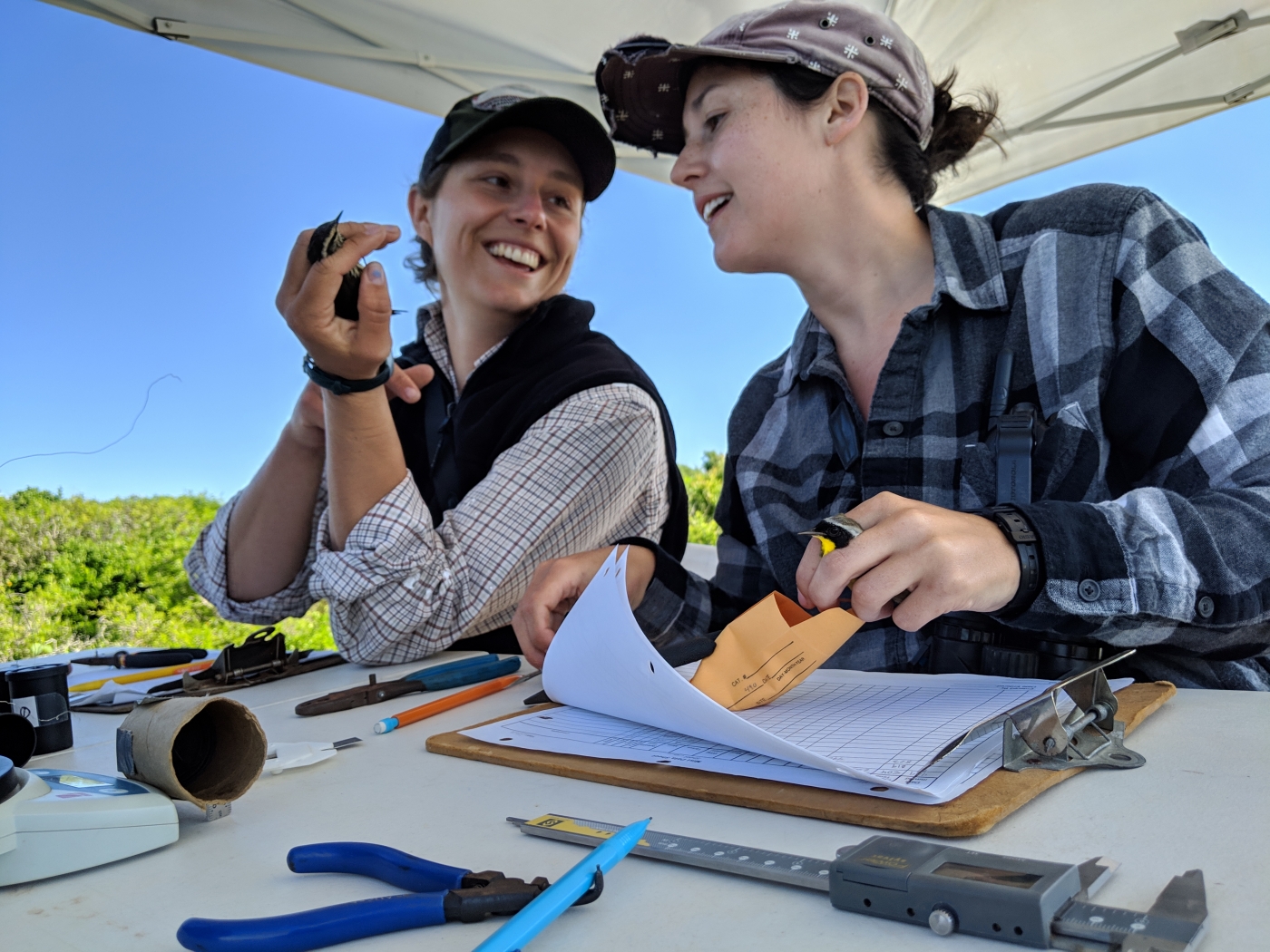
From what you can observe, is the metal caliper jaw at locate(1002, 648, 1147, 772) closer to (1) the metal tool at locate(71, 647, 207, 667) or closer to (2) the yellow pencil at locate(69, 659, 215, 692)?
(2) the yellow pencil at locate(69, 659, 215, 692)

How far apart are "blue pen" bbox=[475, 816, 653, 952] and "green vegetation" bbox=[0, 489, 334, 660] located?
154 cm

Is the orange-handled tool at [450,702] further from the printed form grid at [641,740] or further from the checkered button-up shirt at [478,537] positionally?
the checkered button-up shirt at [478,537]

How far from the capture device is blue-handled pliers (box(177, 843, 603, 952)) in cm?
38

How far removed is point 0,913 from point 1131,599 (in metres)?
0.79

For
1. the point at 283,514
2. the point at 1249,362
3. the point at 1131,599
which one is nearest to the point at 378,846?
the point at 1131,599

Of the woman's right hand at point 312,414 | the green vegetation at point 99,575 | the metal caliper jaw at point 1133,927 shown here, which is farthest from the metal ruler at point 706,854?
the green vegetation at point 99,575

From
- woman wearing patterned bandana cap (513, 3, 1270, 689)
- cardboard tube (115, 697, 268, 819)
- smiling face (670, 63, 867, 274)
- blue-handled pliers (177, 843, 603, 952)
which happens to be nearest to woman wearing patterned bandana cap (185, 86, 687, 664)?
woman wearing patterned bandana cap (513, 3, 1270, 689)

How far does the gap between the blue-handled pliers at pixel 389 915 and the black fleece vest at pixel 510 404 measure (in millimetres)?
1065

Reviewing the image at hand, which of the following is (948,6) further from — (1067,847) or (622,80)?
(1067,847)

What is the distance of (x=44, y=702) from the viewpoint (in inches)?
32.3

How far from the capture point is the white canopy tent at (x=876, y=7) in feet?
7.23

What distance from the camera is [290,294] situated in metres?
1.18

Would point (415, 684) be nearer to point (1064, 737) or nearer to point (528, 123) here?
point (1064, 737)

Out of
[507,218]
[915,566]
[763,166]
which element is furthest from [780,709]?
[507,218]
